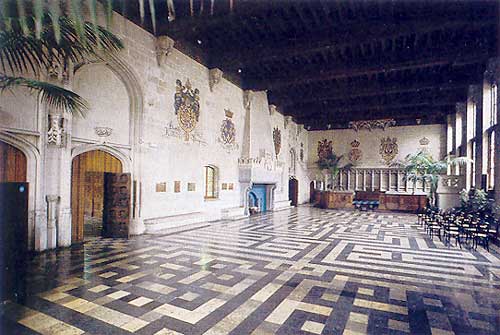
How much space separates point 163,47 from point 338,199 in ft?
37.6

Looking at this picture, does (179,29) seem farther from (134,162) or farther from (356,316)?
(356,316)

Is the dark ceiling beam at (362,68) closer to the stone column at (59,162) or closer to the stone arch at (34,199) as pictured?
the stone column at (59,162)

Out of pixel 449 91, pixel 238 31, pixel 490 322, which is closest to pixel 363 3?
pixel 238 31

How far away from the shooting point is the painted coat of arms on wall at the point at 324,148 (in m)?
19.8

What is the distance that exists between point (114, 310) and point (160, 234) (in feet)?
13.7

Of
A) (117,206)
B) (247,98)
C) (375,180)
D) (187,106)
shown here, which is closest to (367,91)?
(247,98)

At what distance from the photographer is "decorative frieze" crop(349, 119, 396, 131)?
17073 mm

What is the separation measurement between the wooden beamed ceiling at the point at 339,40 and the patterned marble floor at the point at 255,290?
413cm

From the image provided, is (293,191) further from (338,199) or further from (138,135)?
(138,135)

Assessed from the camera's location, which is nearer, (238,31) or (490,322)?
(490,322)

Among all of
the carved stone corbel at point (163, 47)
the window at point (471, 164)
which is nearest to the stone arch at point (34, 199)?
the carved stone corbel at point (163, 47)

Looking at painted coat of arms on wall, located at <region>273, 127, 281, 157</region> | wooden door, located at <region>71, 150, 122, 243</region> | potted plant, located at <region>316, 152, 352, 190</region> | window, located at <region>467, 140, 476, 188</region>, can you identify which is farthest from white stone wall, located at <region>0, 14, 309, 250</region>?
potted plant, located at <region>316, 152, 352, 190</region>

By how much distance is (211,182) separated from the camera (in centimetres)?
1045

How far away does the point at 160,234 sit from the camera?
23.7 feet
